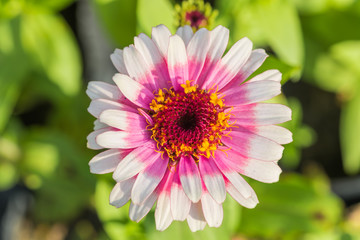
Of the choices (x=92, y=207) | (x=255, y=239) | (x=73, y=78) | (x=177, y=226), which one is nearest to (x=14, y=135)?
(x=73, y=78)

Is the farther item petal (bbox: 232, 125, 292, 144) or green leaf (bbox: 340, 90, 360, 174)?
green leaf (bbox: 340, 90, 360, 174)

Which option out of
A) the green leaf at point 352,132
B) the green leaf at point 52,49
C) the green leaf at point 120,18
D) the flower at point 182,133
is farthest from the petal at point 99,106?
the green leaf at point 352,132

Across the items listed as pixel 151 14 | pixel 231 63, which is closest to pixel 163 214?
pixel 231 63

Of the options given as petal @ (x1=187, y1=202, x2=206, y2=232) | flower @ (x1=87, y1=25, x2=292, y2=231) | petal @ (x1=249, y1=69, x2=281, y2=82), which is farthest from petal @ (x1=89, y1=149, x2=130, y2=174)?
petal @ (x1=249, y1=69, x2=281, y2=82)

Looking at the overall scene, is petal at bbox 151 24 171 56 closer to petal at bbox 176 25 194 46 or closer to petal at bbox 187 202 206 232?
petal at bbox 176 25 194 46

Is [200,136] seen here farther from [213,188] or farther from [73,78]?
[73,78]

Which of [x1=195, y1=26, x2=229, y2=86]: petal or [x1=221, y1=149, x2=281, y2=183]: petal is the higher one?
[x1=195, y1=26, x2=229, y2=86]: petal
